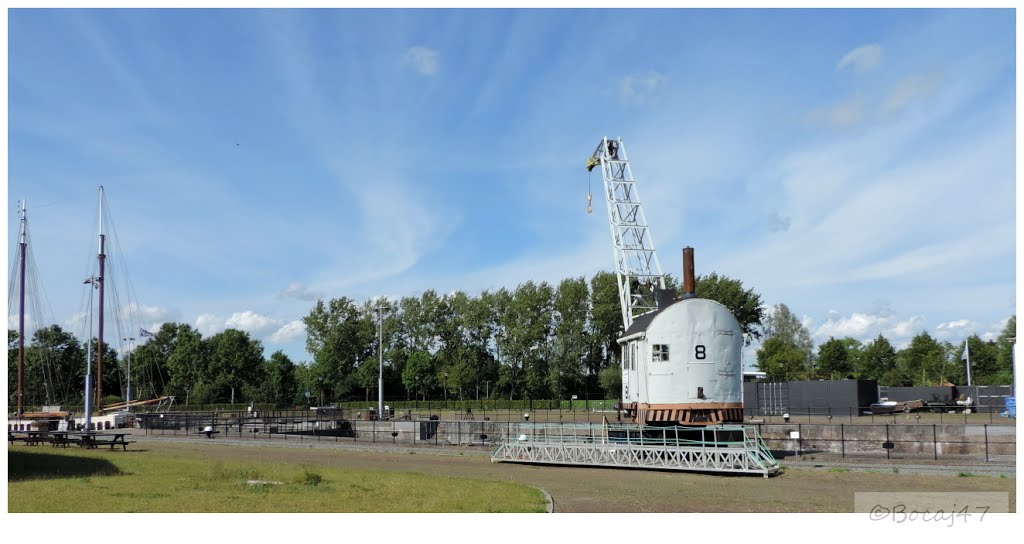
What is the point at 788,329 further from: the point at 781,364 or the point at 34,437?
the point at 34,437

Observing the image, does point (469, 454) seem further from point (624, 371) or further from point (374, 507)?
point (374, 507)

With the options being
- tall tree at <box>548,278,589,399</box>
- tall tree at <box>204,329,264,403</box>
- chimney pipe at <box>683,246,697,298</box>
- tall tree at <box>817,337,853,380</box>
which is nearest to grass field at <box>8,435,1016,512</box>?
chimney pipe at <box>683,246,697,298</box>

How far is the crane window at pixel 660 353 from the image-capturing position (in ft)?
103

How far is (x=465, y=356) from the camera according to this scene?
95.5m

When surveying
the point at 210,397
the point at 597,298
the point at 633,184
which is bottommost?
the point at 210,397

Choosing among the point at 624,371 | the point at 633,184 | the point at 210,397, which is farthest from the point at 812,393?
the point at 210,397

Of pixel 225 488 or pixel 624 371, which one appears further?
pixel 624 371

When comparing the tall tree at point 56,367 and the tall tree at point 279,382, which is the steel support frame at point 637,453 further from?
the tall tree at point 56,367

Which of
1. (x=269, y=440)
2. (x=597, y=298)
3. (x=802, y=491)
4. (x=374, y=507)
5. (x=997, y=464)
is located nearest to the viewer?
(x=374, y=507)

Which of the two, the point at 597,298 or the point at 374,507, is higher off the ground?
the point at 597,298

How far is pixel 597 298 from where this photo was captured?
307ft

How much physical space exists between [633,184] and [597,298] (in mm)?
31720

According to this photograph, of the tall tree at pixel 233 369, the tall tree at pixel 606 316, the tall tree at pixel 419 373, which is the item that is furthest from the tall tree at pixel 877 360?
the tall tree at pixel 233 369
